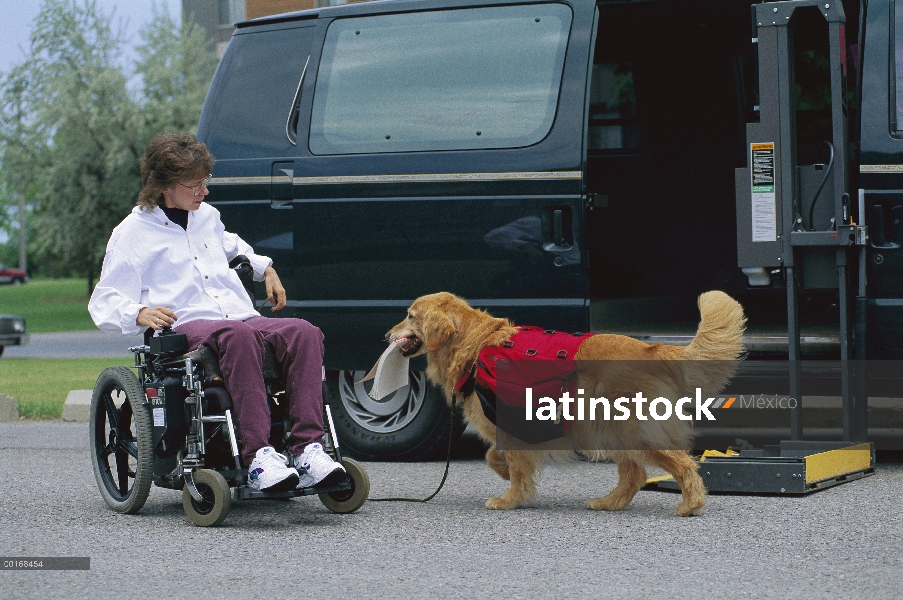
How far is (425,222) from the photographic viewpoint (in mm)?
6176

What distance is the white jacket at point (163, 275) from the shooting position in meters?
4.88

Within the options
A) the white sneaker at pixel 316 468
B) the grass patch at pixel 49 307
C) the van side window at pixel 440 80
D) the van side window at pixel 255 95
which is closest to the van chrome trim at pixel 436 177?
the van side window at pixel 440 80

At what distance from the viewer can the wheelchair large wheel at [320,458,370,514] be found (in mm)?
4902

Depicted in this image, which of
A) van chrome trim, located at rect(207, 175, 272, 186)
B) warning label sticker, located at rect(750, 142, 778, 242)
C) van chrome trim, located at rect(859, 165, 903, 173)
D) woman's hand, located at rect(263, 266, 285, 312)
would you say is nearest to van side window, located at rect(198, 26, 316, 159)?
van chrome trim, located at rect(207, 175, 272, 186)

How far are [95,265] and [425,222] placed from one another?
82.5 ft

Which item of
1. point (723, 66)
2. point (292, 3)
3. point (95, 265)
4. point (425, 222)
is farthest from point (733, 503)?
point (95, 265)

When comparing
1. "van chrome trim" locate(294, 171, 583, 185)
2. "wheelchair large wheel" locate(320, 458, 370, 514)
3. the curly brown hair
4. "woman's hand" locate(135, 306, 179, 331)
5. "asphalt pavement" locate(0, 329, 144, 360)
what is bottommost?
"asphalt pavement" locate(0, 329, 144, 360)

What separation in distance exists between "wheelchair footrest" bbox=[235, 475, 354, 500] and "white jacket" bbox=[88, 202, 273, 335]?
796 millimetres

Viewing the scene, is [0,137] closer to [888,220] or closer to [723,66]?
[723,66]

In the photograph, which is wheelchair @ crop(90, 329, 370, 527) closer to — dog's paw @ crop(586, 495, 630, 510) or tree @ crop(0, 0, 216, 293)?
dog's paw @ crop(586, 495, 630, 510)

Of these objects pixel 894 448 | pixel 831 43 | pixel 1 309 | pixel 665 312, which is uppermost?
pixel 831 43

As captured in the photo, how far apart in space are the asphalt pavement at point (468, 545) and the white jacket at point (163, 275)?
84cm

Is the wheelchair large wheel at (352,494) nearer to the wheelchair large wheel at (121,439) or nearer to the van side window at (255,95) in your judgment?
the wheelchair large wheel at (121,439)

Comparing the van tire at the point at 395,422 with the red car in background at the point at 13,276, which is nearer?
the van tire at the point at 395,422
